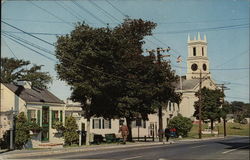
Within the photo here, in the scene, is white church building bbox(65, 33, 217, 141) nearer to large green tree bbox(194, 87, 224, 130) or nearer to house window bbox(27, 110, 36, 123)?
house window bbox(27, 110, 36, 123)

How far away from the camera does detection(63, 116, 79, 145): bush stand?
37781mm

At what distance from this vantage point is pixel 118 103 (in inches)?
A: 1344

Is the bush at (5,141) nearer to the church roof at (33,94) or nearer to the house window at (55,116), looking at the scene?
the church roof at (33,94)

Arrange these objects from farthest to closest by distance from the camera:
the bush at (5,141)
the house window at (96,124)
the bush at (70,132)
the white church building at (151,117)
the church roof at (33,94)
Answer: the house window at (96,124), the white church building at (151,117), the church roof at (33,94), the bush at (70,132), the bush at (5,141)

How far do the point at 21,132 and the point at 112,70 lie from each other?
31.6 ft

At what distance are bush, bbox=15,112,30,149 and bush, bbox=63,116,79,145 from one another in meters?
4.91

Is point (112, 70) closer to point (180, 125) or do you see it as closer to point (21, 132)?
point (21, 132)

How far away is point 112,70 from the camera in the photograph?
32969 millimetres

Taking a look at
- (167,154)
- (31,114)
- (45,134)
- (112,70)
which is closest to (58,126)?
(45,134)

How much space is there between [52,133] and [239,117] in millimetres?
55871

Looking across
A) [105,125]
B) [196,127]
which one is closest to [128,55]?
[105,125]

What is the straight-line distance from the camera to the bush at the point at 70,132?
124 feet

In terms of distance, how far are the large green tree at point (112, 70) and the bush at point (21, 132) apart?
514 centimetres

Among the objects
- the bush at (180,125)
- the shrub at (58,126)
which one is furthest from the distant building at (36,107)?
the bush at (180,125)
